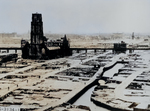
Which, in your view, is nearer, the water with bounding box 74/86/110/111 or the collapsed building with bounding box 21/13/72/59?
the water with bounding box 74/86/110/111

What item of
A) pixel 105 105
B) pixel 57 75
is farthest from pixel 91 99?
pixel 57 75

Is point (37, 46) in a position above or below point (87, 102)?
above

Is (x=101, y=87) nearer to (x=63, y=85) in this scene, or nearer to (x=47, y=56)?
(x=63, y=85)

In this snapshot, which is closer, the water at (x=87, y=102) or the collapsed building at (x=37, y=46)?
the water at (x=87, y=102)

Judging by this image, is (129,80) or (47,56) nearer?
(129,80)

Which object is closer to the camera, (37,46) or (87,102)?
(87,102)

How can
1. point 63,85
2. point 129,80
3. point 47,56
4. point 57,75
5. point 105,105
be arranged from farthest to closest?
point 47,56 < point 57,75 < point 129,80 < point 63,85 < point 105,105

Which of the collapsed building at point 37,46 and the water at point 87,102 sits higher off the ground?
the collapsed building at point 37,46

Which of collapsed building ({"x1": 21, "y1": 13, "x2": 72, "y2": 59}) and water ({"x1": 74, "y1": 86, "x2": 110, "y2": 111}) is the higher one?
collapsed building ({"x1": 21, "y1": 13, "x2": 72, "y2": 59})

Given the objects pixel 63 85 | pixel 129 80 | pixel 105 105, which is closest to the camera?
pixel 105 105

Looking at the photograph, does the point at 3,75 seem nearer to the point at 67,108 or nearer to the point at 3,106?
the point at 3,106
